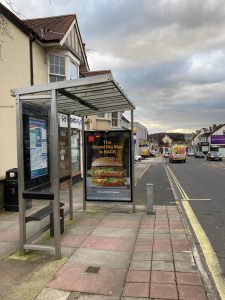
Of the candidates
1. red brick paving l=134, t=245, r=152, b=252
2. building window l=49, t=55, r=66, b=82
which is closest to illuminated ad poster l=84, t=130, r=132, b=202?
red brick paving l=134, t=245, r=152, b=252

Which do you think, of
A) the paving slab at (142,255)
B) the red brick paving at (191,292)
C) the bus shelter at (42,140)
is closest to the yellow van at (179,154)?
the bus shelter at (42,140)

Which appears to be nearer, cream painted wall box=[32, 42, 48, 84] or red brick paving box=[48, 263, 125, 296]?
red brick paving box=[48, 263, 125, 296]

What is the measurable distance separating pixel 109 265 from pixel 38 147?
7.99 feet

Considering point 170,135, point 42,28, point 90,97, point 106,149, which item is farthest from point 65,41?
point 170,135

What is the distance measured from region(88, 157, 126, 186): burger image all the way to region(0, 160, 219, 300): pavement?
5.09 feet

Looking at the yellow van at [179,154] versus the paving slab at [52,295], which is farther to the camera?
the yellow van at [179,154]

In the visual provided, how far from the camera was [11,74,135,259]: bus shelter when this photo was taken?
18.4ft

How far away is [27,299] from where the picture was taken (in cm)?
410

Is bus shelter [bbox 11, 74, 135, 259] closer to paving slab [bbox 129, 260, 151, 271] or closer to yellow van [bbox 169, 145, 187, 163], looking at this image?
paving slab [bbox 129, 260, 151, 271]

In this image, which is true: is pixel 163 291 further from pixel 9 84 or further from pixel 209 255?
pixel 9 84

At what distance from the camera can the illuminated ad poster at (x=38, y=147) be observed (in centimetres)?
609

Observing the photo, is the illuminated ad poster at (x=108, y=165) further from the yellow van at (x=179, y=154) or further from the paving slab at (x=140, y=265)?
the yellow van at (x=179, y=154)

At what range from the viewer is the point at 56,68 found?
51.0 feet

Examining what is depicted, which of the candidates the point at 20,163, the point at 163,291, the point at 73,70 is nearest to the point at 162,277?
the point at 163,291
